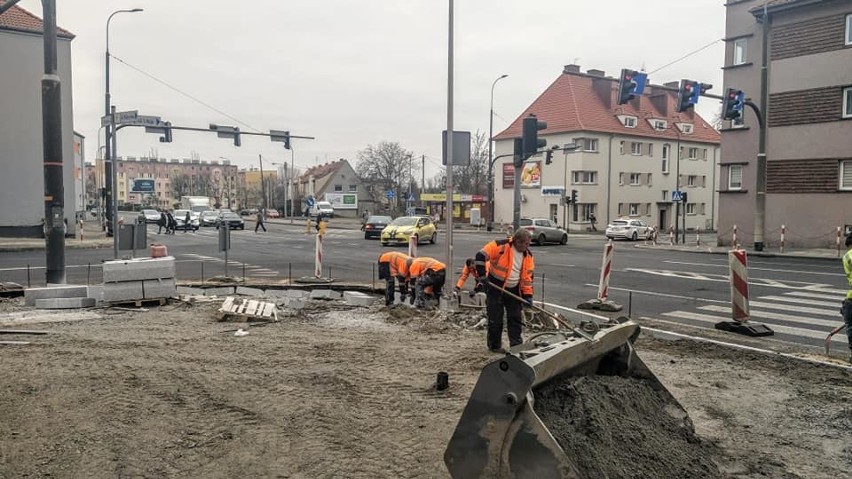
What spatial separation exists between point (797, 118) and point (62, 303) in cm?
2802

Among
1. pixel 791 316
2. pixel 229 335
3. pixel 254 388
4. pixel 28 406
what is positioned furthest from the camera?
pixel 791 316

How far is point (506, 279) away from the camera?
7859 mm

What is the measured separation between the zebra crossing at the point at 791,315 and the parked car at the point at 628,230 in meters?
26.5

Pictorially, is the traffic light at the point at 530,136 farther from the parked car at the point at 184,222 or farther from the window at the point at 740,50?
the parked car at the point at 184,222

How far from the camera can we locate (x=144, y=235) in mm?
14289

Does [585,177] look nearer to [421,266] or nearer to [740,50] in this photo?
[740,50]

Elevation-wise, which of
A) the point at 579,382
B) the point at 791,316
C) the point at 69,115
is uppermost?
the point at 69,115

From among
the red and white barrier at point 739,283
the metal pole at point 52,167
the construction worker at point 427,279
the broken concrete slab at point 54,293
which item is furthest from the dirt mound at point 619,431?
the metal pole at point 52,167

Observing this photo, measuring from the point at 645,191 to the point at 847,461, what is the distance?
54.3 m

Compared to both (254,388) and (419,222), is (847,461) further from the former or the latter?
(419,222)

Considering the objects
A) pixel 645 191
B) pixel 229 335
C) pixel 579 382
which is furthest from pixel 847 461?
pixel 645 191

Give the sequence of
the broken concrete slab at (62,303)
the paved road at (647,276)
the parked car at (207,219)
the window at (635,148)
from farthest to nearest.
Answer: the window at (635,148) < the parked car at (207,219) < the paved road at (647,276) < the broken concrete slab at (62,303)

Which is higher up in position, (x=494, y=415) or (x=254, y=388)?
(x=494, y=415)

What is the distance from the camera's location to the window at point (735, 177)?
3056 centimetres
